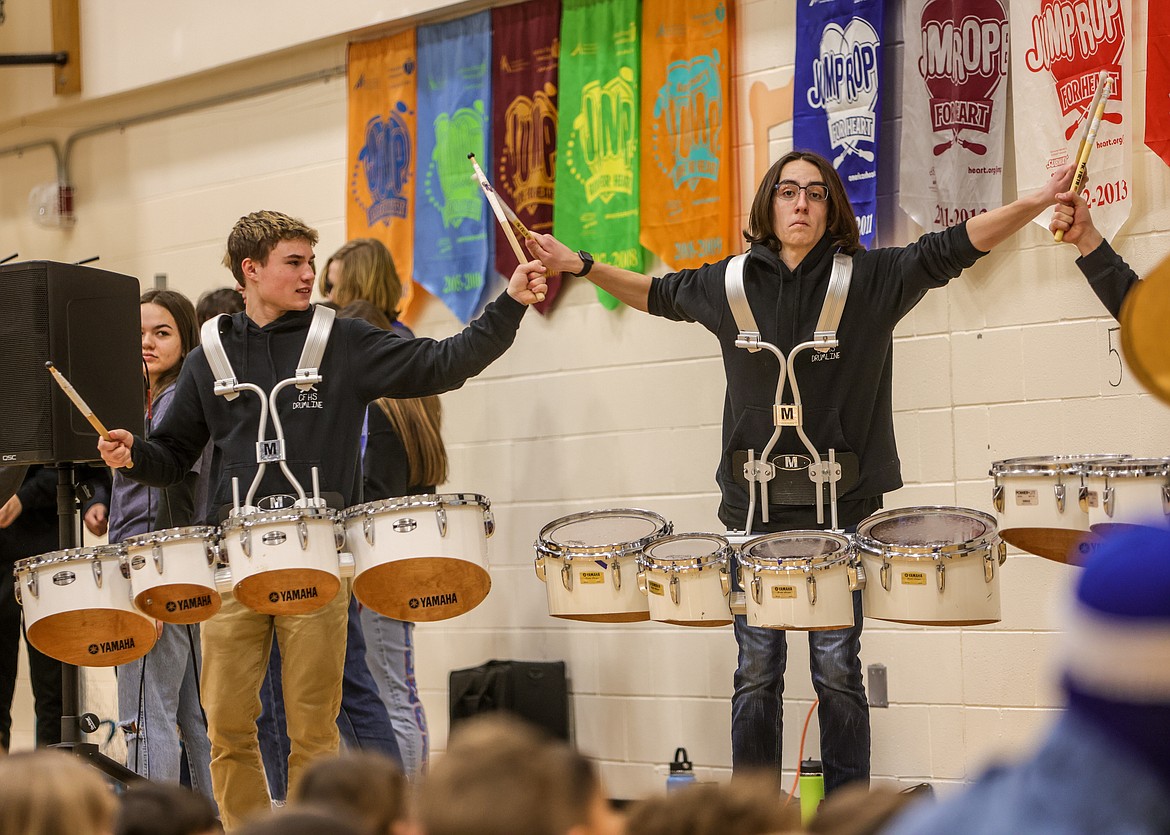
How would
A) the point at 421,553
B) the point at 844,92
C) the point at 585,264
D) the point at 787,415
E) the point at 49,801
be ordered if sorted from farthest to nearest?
the point at 844,92 → the point at 585,264 → the point at 787,415 → the point at 421,553 → the point at 49,801

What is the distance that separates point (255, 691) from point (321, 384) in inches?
34.9

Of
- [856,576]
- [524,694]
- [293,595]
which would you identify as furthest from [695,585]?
[524,694]

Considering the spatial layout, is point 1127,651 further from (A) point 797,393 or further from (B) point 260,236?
(B) point 260,236

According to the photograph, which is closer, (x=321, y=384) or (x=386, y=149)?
(x=321, y=384)

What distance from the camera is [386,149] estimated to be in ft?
20.0

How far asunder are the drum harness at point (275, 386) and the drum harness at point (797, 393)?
3.89 feet

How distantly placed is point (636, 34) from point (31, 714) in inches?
179

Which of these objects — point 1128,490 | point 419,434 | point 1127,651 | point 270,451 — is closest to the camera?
point 1127,651

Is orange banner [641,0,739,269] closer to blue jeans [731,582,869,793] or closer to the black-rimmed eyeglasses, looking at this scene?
the black-rimmed eyeglasses

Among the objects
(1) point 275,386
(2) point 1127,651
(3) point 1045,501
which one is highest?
(1) point 275,386

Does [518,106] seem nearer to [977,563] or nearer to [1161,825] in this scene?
[977,563]

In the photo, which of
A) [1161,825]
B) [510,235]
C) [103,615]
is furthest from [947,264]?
[1161,825]

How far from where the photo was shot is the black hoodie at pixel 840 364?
3.84m

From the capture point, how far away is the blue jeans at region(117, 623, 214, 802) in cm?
454
